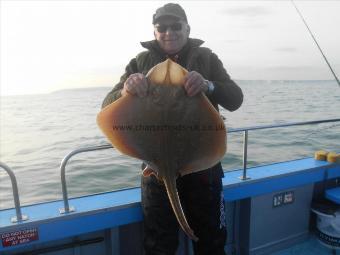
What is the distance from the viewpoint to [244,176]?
3762 millimetres

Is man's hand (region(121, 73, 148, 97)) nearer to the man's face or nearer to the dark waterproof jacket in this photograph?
the dark waterproof jacket

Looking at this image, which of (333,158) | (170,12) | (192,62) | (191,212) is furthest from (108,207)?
(333,158)

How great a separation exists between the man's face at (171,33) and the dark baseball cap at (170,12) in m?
0.03

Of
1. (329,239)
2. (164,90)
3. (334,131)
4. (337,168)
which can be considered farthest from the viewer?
(334,131)

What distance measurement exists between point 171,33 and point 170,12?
0.15 metres

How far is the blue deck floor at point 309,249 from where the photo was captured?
405 cm

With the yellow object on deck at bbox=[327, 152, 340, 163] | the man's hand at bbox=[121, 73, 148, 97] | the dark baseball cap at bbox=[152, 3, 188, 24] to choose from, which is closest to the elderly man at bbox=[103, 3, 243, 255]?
the dark baseball cap at bbox=[152, 3, 188, 24]

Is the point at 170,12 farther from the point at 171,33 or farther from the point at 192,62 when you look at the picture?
the point at 192,62

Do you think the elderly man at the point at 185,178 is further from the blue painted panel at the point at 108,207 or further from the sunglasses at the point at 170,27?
the blue painted panel at the point at 108,207

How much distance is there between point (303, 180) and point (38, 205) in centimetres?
302

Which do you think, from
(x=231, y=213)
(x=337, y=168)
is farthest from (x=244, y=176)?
(x=337, y=168)

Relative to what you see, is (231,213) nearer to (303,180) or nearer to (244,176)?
(244,176)

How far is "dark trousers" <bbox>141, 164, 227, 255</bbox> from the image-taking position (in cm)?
267

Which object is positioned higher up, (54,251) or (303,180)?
(303,180)
